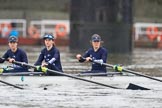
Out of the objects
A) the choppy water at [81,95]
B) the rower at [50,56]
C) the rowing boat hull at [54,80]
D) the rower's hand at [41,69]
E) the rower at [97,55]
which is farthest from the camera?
the rower at [97,55]

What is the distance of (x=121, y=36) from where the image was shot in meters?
35.4

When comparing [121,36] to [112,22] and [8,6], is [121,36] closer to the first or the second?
[112,22]

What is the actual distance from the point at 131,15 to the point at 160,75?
45.0 feet

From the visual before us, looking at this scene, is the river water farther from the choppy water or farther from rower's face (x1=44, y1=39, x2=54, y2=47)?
rower's face (x1=44, y1=39, x2=54, y2=47)

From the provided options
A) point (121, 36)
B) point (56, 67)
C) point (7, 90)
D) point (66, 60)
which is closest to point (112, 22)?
point (121, 36)

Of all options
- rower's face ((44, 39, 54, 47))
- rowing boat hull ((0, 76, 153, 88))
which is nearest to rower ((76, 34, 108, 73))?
rowing boat hull ((0, 76, 153, 88))

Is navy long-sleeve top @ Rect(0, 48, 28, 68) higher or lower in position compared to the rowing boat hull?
higher

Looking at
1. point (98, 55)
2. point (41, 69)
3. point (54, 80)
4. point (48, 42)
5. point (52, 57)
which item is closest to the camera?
point (41, 69)

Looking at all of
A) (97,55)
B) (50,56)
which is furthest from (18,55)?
(97,55)

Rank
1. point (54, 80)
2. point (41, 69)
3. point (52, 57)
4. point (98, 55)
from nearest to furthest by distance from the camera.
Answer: point (41, 69) < point (54, 80) < point (52, 57) < point (98, 55)

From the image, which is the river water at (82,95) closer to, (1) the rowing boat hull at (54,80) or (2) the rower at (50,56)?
(1) the rowing boat hull at (54,80)

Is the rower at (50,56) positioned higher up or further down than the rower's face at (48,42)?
further down

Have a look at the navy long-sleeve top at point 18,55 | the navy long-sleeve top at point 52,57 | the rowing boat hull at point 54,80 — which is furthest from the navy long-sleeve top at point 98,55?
the navy long-sleeve top at point 18,55

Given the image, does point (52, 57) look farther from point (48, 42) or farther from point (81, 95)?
point (81, 95)
